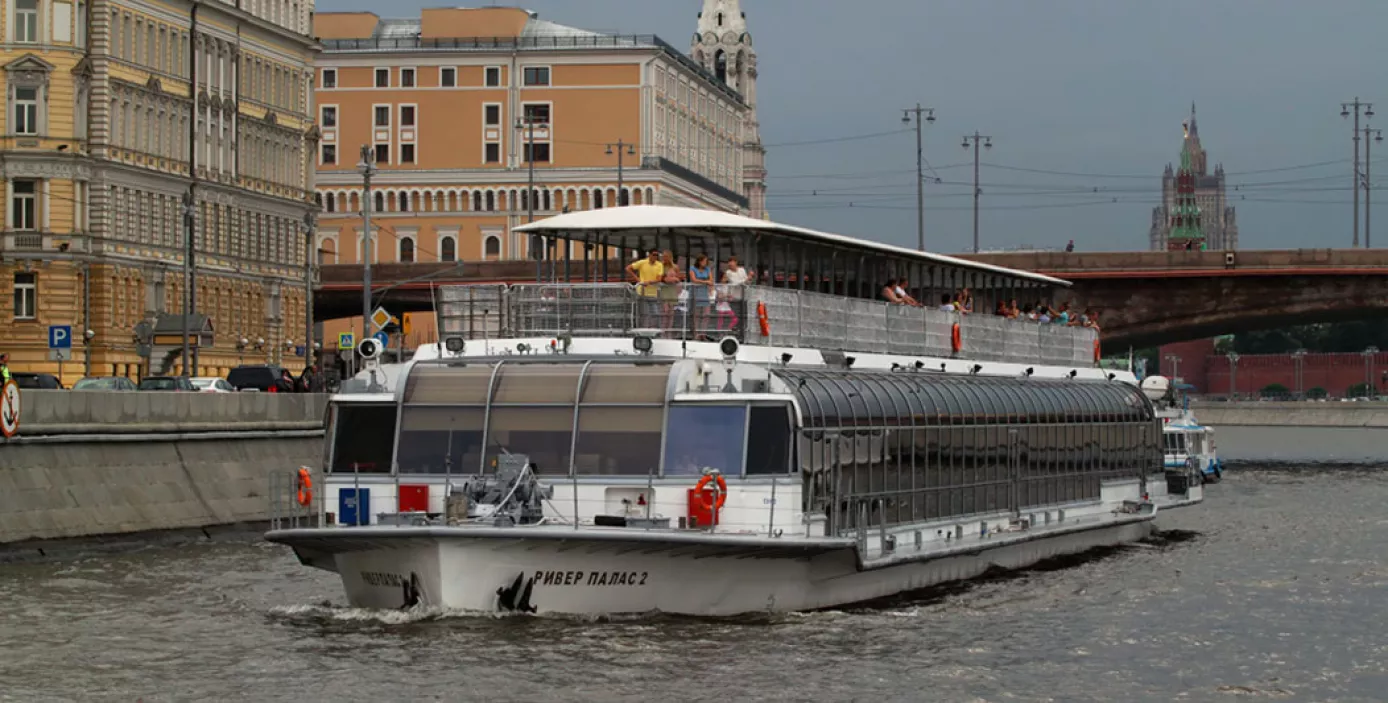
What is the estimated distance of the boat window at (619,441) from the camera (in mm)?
28141

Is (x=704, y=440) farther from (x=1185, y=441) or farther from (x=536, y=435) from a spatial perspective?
(x=1185, y=441)

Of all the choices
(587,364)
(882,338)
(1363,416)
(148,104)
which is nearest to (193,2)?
(148,104)

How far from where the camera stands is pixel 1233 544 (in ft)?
152

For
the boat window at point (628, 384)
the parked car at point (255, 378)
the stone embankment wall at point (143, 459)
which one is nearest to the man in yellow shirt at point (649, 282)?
the boat window at point (628, 384)

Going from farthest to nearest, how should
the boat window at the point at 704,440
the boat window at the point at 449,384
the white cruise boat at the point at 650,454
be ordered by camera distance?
1. the boat window at the point at 449,384
2. the boat window at the point at 704,440
3. the white cruise boat at the point at 650,454

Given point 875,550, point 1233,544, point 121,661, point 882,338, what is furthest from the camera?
point 1233,544

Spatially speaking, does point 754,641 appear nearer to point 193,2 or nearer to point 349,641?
point 349,641

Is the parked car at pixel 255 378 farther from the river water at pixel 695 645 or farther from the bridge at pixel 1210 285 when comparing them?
the river water at pixel 695 645

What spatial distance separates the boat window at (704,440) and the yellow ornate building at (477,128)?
413ft

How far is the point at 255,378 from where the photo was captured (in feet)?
233

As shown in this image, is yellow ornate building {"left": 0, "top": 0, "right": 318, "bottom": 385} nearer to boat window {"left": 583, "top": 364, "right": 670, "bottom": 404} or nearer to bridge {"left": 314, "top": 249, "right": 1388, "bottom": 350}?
bridge {"left": 314, "top": 249, "right": 1388, "bottom": 350}

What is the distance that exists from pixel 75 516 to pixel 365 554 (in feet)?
41.8

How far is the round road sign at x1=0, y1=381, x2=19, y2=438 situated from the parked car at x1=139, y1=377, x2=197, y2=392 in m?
23.2

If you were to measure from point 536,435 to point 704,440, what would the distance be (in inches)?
77.5
